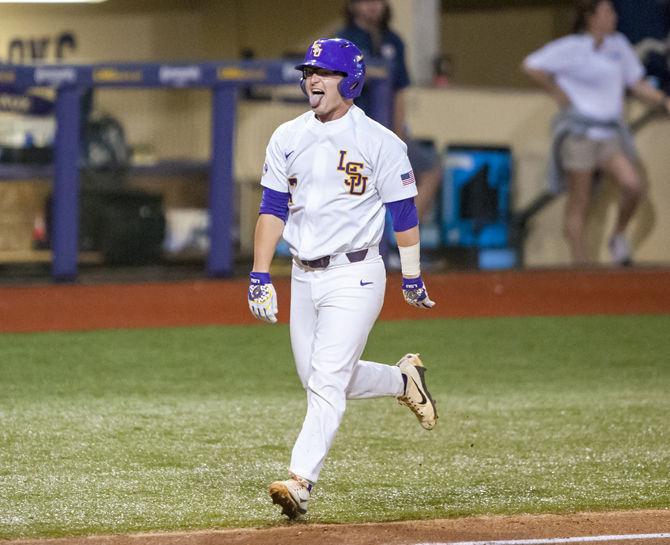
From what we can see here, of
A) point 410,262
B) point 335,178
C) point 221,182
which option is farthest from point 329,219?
point 221,182

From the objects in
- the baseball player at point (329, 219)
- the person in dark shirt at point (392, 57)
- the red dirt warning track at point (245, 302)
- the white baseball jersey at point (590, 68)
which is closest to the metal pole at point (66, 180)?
the red dirt warning track at point (245, 302)

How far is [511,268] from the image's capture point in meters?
13.1

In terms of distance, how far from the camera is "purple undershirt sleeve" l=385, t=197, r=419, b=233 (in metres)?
4.83

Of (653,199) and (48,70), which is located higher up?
(48,70)

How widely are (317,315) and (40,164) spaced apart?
7224 millimetres

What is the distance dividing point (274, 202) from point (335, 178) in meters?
0.27

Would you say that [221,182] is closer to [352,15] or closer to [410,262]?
[352,15]

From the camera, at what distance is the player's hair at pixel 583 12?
12163 mm

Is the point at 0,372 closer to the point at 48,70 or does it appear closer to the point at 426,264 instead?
the point at 48,70

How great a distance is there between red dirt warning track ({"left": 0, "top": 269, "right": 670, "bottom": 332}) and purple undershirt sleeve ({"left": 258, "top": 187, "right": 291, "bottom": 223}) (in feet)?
16.9

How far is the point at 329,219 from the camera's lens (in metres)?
4.71

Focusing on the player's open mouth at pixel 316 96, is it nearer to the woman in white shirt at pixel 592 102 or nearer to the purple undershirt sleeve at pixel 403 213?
the purple undershirt sleeve at pixel 403 213

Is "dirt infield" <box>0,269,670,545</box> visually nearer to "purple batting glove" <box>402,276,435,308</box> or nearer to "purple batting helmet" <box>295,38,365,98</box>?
"purple batting glove" <box>402,276,435,308</box>

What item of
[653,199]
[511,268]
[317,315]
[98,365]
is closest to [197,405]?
[98,365]
